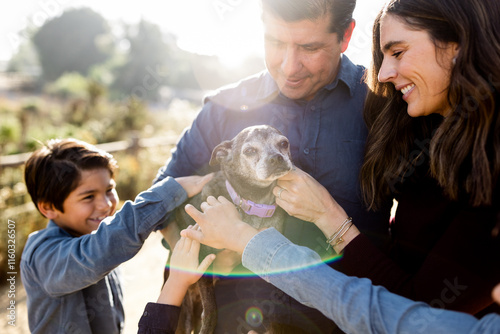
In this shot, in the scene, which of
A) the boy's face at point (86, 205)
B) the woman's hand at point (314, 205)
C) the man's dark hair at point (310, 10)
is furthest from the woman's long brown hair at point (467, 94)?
the boy's face at point (86, 205)

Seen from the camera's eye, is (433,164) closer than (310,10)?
Yes

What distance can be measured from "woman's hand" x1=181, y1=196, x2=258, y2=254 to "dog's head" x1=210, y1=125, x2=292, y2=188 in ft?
1.50

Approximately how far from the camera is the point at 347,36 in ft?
8.81

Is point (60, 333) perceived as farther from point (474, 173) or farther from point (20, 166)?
point (20, 166)

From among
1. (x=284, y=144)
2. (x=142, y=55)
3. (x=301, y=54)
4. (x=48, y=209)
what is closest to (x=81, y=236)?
(x=48, y=209)

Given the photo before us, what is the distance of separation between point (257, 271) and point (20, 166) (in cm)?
687

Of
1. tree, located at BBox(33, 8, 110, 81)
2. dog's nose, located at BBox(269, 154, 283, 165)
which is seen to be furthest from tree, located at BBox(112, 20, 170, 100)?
dog's nose, located at BBox(269, 154, 283, 165)

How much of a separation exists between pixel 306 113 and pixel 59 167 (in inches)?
79.6

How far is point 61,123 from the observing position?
1580cm

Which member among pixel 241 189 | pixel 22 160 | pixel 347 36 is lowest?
pixel 22 160

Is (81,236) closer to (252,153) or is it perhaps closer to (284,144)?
(252,153)

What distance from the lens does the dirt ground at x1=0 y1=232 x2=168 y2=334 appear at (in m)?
4.61

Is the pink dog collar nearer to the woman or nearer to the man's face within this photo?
the woman

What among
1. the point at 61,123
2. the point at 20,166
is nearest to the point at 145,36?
the point at 61,123
